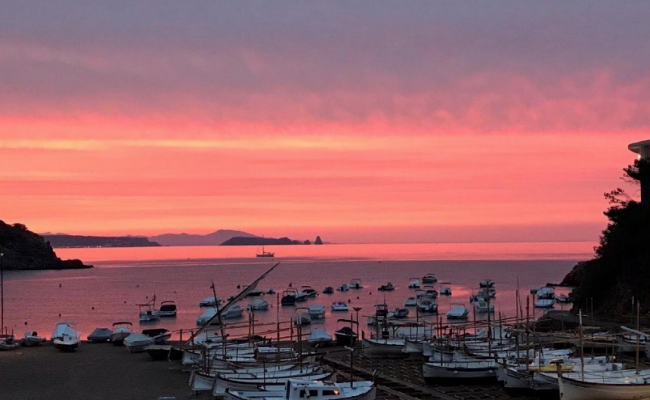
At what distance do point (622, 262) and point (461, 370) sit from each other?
29792 mm

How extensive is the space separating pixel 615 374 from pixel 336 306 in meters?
72.0

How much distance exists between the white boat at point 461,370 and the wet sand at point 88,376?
11019 millimetres

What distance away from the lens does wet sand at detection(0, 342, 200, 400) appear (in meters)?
39.8

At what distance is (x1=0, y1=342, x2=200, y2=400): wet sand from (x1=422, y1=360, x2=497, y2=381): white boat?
36.2 ft

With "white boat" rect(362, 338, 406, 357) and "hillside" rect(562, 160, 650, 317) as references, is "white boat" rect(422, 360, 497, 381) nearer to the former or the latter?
"white boat" rect(362, 338, 406, 357)

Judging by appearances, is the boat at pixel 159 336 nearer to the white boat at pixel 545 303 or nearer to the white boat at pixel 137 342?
the white boat at pixel 137 342

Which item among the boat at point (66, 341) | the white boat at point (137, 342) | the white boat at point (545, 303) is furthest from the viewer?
the white boat at point (545, 303)

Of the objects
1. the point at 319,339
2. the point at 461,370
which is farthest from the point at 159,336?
the point at 461,370

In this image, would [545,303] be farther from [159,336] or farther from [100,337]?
[159,336]

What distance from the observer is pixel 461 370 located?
126 feet

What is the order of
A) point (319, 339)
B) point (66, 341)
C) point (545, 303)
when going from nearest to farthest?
point (319, 339), point (66, 341), point (545, 303)

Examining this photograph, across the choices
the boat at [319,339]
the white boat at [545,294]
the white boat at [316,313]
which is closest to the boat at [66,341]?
the boat at [319,339]

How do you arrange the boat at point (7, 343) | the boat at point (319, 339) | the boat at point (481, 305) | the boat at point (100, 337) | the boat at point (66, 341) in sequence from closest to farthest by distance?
1. the boat at point (319, 339)
2. the boat at point (66, 341)
3. the boat at point (7, 343)
4. the boat at point (100, 337)
5. the boat at point (481, 305)

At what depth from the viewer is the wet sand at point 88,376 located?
39844 millimetres
